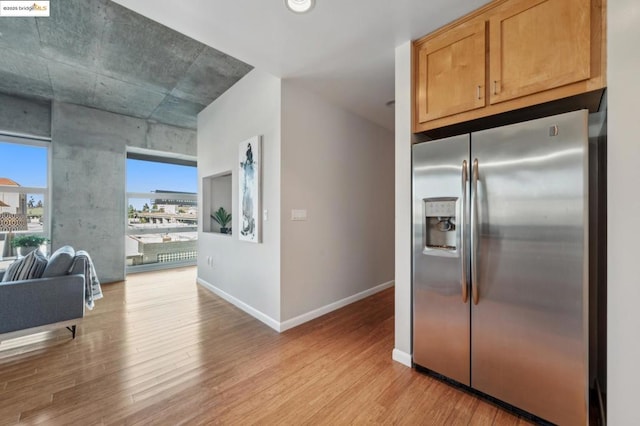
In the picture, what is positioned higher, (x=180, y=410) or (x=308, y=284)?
(x=308, y=284)

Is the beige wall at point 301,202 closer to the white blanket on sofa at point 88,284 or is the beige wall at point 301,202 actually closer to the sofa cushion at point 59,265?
the white blanket on sofa at point 88,284

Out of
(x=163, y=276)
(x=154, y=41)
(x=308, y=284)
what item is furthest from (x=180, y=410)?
(x=163, y=276)

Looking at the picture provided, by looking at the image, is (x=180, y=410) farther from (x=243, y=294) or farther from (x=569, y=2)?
(x=569, y=2)

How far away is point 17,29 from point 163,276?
4113mm

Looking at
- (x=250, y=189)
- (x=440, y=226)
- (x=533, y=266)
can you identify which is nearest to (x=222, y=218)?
(x=250, y=189)

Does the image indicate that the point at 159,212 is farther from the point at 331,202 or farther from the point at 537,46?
the point at 537,46

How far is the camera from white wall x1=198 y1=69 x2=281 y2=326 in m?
2.90

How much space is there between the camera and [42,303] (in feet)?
8.04

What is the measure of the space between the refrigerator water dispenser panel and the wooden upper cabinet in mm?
622

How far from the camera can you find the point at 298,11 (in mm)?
1792

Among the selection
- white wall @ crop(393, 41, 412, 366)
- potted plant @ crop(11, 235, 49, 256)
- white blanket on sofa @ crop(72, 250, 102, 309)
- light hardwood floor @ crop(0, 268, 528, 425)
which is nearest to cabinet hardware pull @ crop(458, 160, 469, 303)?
white wall @ crop(393, 41, 412, 366)

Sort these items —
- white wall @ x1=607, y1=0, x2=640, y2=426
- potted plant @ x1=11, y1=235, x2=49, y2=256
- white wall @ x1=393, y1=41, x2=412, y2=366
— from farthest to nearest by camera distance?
1. potted plant @ x1=11, y1=235, x2=49, y2=256
2. white wall @ x1=393, y1=41, x2=412, y2=366
3. white wall @ x1=607, y1=0, x2=640, y2=426

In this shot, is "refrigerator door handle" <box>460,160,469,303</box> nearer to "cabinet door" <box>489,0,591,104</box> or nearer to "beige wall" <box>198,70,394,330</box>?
"cabinet door" <box>489,0,591,104</box>

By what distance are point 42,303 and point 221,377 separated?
6.43 feet
